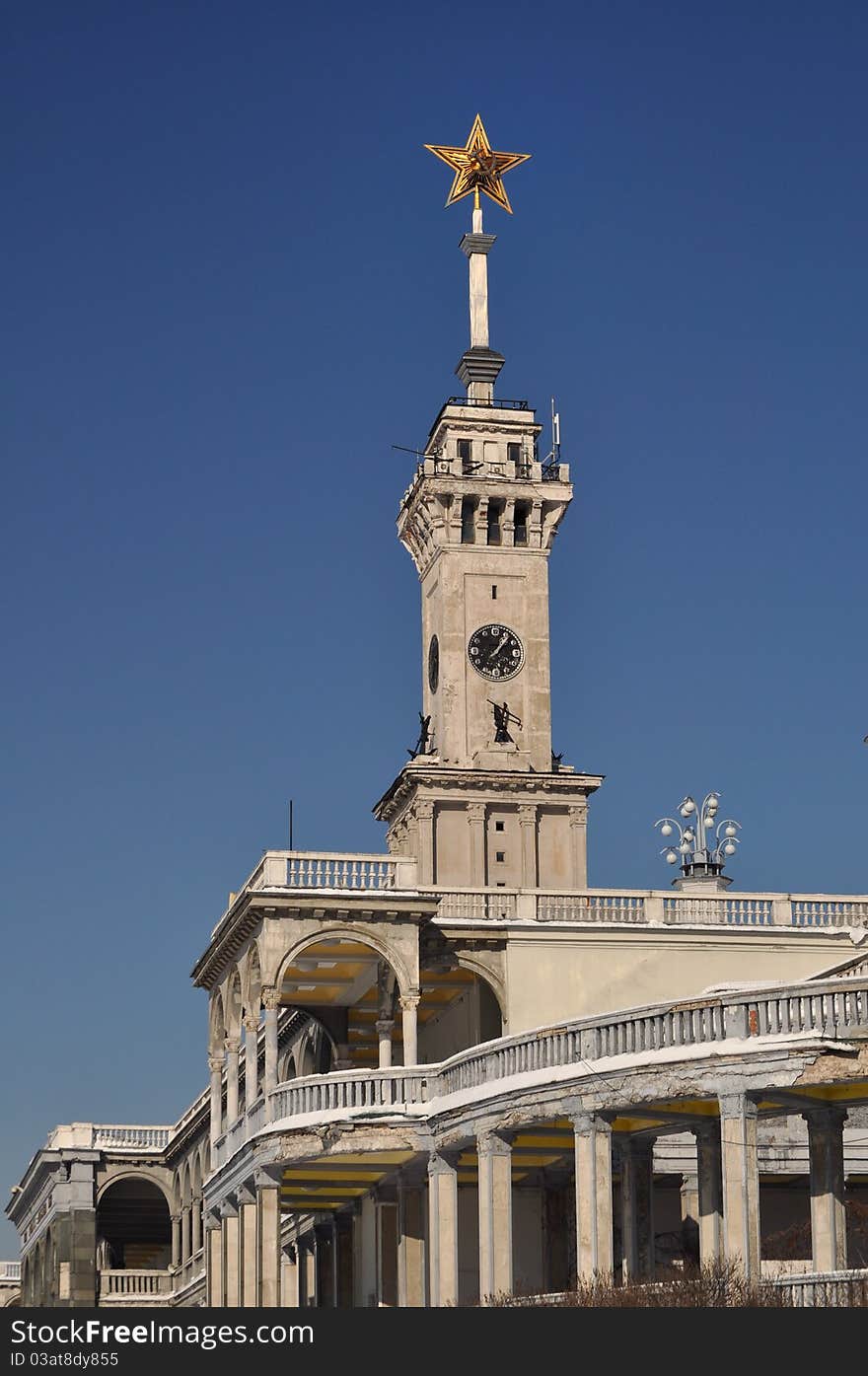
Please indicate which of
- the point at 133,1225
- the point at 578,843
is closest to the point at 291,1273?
the point at 578,843

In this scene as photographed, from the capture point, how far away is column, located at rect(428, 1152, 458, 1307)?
52188 millimetres

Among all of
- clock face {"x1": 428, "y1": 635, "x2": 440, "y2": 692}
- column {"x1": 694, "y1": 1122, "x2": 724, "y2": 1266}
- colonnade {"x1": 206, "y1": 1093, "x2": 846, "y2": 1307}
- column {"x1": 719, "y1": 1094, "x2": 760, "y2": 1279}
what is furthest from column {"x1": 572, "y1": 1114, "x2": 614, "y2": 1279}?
clock face {"x1": 428, "y1": 635, "x2": 440, "y2": 692}

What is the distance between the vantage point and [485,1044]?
51.8 metres

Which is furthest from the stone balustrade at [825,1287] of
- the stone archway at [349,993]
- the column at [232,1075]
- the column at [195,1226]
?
the column at [195,1226]

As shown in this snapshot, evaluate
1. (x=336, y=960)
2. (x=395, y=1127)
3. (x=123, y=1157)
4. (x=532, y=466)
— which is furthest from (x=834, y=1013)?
(x=123, y=1157)

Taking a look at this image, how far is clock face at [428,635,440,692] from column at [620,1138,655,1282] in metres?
40.1

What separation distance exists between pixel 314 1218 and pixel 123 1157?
121ft

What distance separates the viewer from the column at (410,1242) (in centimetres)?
5753

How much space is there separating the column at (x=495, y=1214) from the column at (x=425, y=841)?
33456 millimetres

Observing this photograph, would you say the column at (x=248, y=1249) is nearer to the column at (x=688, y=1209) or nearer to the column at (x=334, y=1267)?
the column at (x=334, y=1267)

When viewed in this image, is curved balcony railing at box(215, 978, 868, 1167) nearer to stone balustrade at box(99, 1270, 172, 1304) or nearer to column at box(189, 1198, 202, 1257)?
column at box(189, 1198, 202, 1257)

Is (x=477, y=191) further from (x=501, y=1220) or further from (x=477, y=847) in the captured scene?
(x=501, y=1220)

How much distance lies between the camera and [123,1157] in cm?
10831

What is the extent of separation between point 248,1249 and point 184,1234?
41916mm
